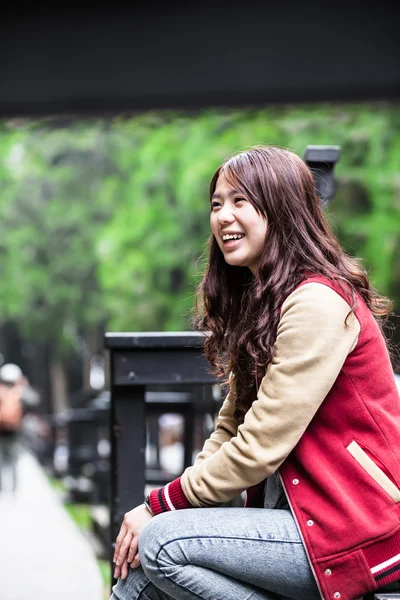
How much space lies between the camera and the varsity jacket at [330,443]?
2.06m

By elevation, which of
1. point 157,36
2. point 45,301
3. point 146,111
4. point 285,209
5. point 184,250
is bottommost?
point 45,301

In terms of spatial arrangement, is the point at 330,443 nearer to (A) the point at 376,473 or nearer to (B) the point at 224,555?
(A) the point at 376,473

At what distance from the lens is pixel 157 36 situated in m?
7.95

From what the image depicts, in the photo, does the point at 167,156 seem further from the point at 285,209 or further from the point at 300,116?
the point at 285,209

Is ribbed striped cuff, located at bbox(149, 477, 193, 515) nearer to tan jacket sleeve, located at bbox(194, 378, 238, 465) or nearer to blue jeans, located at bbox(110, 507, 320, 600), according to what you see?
blue jeans, located at bbox(110, 507, 320, 600)

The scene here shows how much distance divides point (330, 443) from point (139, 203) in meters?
16.2

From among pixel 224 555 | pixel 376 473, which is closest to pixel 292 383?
pixel 376 473

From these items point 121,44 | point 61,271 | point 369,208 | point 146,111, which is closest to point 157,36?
point 121,44

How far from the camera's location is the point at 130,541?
7.57 ft

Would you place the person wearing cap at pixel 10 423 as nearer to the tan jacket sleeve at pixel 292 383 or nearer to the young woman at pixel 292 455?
the young woman at pixel 292 455

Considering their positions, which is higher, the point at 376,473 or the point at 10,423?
the point at 376,473

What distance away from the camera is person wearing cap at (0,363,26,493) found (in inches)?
538

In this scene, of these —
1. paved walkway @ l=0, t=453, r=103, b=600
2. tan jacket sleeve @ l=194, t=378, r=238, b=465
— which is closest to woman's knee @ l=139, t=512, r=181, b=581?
tan jacket sleeve @ l=194, t=378, r=238, b=465

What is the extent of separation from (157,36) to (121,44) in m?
0.35
